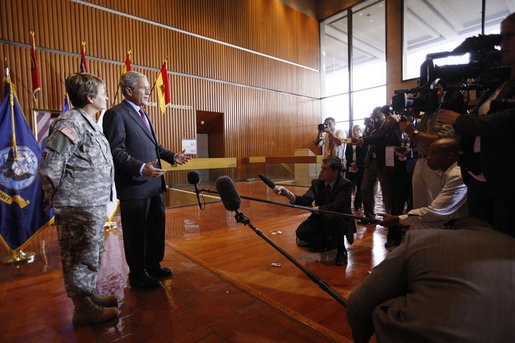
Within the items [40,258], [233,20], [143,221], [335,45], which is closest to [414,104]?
[143,221]

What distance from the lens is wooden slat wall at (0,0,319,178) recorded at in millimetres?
5957

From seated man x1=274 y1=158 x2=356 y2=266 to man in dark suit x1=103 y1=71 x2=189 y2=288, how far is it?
1.06m

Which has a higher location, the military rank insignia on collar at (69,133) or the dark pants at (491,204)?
the military rank insignia on collar at (69,133)

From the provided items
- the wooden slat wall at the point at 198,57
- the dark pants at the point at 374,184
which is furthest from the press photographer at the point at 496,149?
the wooden slat wall at the point at 198,57

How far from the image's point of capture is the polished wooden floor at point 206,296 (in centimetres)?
154

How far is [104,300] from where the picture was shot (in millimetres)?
1793

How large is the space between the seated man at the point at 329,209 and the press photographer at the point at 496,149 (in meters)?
1.14

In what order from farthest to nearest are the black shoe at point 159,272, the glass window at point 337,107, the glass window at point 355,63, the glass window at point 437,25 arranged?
the glass window at point 337,107, the glass window at point 355,63, the glass window at point 437,25, the black shoe at point 159,272

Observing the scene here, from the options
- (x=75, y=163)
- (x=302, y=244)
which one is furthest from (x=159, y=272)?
(x=302, y=244)

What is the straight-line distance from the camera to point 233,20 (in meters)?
9.38

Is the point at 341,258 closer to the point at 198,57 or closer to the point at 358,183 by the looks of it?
the point at 358,183

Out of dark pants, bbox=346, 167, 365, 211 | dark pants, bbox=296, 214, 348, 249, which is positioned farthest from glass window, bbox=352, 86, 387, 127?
dark pants, bbox=296, 214, 348, 249

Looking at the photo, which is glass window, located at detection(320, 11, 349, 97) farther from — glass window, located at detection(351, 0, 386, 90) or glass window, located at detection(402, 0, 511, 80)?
glass window, located at detection(402, 0, 511, 80)

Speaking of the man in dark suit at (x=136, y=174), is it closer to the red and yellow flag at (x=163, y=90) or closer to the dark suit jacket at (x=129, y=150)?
the dark suit jacket at (x=129, y=150)
